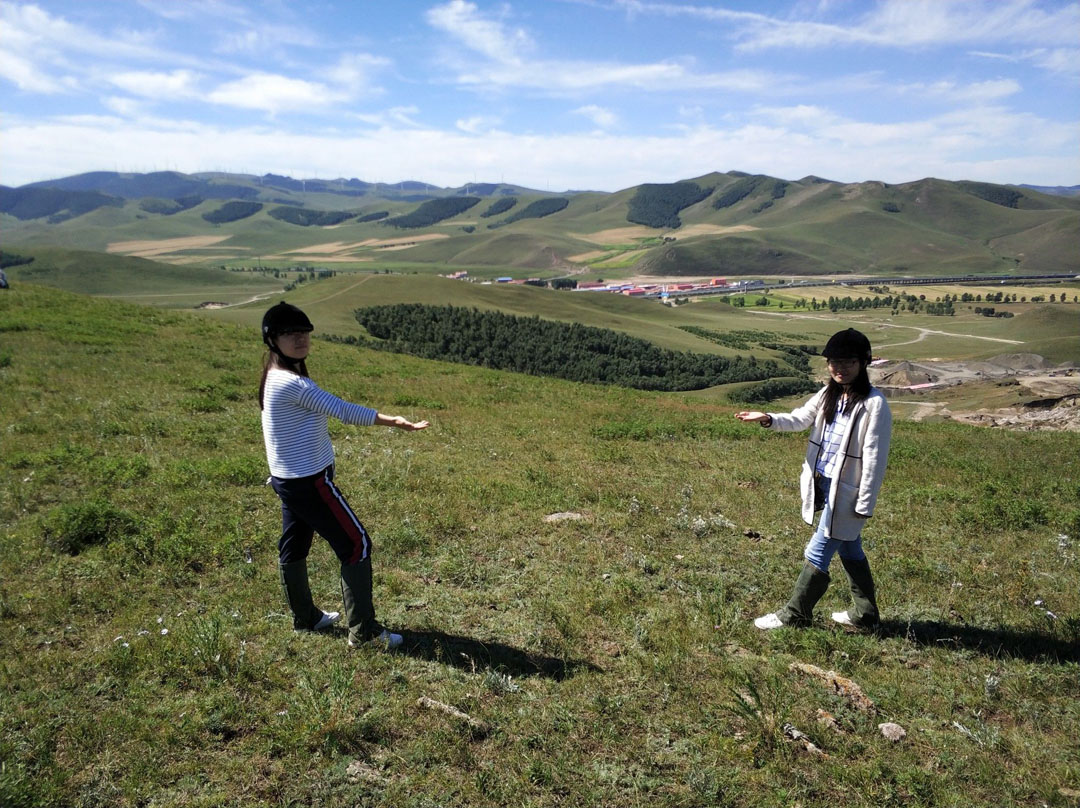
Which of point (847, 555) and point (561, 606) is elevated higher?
point (847, 555)

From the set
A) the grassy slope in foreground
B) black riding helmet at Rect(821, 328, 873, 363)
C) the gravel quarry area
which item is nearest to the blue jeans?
the grassy slope in foreground

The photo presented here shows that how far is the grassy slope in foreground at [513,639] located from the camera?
190 inches

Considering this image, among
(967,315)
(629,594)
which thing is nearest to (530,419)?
(629,594)

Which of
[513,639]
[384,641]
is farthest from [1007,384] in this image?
[384,641]

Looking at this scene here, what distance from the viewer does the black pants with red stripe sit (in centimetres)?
603

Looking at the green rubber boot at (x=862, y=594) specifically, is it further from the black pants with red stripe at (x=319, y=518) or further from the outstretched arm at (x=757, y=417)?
the black pants with red stripe at (x=319, y=518)

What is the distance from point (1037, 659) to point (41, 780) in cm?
942

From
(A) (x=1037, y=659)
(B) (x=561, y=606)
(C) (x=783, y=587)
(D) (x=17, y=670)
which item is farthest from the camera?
(C) (x=783, y=587)

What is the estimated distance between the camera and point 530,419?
1831 cm

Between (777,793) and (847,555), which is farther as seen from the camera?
(847,555)

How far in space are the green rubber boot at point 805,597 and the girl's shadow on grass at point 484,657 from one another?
2507 mm

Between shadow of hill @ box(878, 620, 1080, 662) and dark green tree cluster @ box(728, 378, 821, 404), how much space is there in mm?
71428

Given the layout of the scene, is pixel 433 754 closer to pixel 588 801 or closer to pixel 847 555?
pixel 588 801

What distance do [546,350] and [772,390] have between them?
115ft
